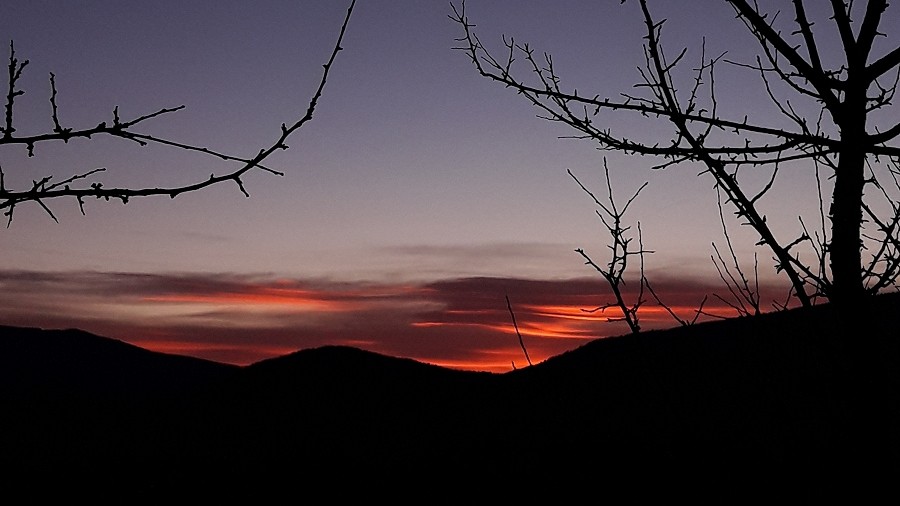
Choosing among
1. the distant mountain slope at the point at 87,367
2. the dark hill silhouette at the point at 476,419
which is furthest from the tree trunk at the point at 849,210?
the distant mountain slope at the point at 87,367

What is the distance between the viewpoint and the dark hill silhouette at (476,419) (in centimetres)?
327

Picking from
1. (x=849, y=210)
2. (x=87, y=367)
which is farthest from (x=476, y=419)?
(x=87, y=367)

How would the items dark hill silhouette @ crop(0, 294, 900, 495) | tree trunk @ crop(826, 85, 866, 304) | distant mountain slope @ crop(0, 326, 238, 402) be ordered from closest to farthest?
tree trunk @ crop(826, 85, 866, 304)
dark hill silhouette @ crop(0, 294, 900, 495)
distant mountain slope @ crop(0, 326, 238, 402)

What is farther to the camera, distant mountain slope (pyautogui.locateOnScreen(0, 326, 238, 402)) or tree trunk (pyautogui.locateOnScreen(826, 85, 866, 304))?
distant mountain slope (pyautogui.locateOnScreen(0, 326, 238, 402))

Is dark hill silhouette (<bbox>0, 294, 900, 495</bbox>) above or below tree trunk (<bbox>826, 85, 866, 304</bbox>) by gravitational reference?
below

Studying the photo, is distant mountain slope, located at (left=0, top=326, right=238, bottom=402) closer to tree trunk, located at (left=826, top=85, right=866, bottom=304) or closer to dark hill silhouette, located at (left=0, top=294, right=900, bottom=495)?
dark hill silhouette, located at (left=0, top=294, right=900, bottom=495)

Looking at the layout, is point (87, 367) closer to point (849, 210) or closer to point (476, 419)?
point (476, 419)

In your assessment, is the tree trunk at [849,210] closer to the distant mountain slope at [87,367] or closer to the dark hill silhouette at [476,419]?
the dark hill silhouette at [476,419]

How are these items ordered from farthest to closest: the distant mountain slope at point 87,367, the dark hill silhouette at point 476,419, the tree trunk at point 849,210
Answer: the distant mountain slope at point 87,367 → the dark hill silhouette at point 476,419 → the tree trunk at point 849,210

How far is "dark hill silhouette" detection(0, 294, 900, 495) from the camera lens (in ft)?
10.7

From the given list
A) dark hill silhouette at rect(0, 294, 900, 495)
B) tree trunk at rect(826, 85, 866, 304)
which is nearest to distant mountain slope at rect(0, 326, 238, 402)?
dark hill silhouette at rect(0, 294, 900, 495)

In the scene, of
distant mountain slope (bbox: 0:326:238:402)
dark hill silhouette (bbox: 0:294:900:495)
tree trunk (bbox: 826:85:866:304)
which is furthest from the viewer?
distant mountain slope (bbox: 0:326:238:402)

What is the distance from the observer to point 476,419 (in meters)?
18.9

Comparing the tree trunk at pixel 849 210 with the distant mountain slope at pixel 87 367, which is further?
the distant mountain slope at pixel 87 367
